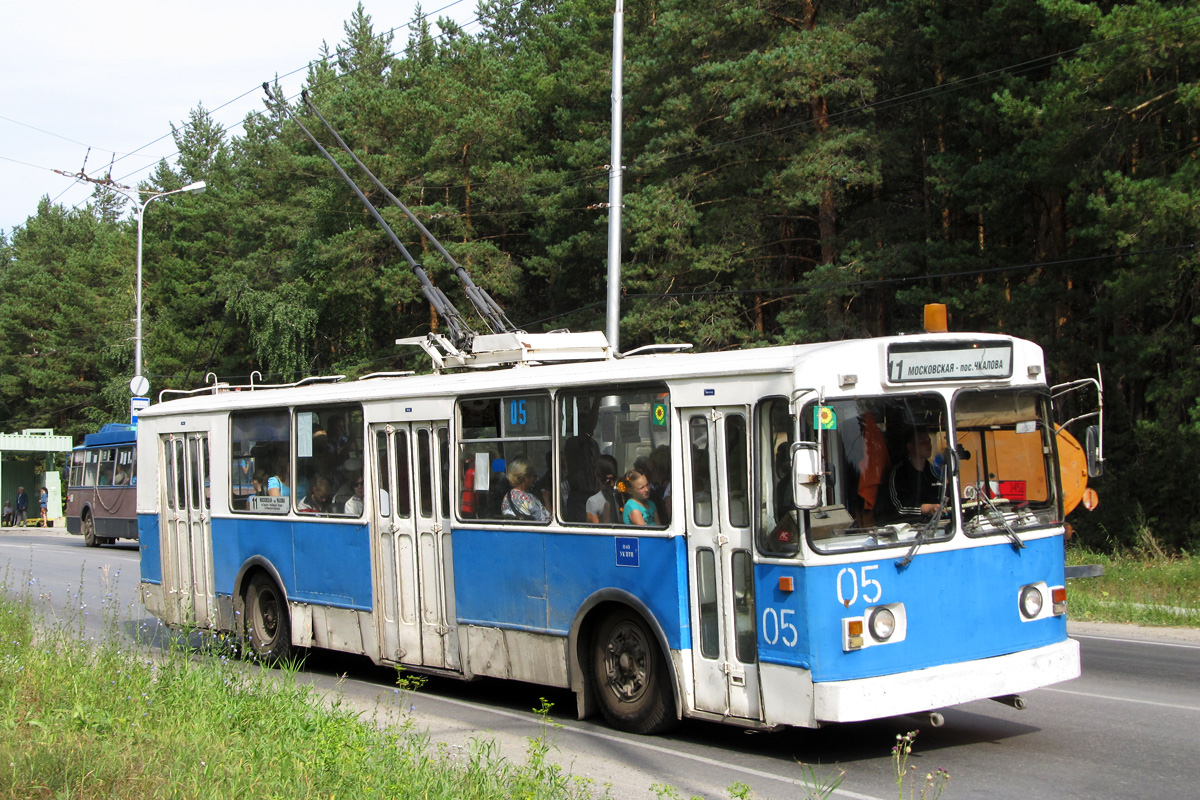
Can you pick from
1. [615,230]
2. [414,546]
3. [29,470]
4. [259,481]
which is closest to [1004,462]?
[414,546]

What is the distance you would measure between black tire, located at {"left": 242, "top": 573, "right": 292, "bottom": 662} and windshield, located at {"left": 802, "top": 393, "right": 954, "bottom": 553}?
6774 mm

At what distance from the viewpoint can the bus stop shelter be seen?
49344 millimetres

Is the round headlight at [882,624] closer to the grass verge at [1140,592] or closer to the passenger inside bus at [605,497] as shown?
the passenger inside bus at [605,497]

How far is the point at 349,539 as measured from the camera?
1121 centimetres

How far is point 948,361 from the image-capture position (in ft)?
25.3

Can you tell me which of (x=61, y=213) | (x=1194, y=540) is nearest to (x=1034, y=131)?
(x=1194, y=540)

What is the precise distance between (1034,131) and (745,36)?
872 centimetres

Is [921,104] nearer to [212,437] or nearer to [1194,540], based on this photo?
[1194,540]

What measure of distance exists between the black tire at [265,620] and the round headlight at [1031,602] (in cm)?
729

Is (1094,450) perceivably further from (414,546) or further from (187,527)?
(187,527)

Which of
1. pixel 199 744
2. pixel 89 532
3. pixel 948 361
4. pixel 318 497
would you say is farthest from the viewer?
pixel 89 532

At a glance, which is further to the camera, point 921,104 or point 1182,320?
point 921,104

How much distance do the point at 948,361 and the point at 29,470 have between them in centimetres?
5740

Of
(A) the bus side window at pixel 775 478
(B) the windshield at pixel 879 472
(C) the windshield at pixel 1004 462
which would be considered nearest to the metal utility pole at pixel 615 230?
(C) the windshield at pixel 1004 462
